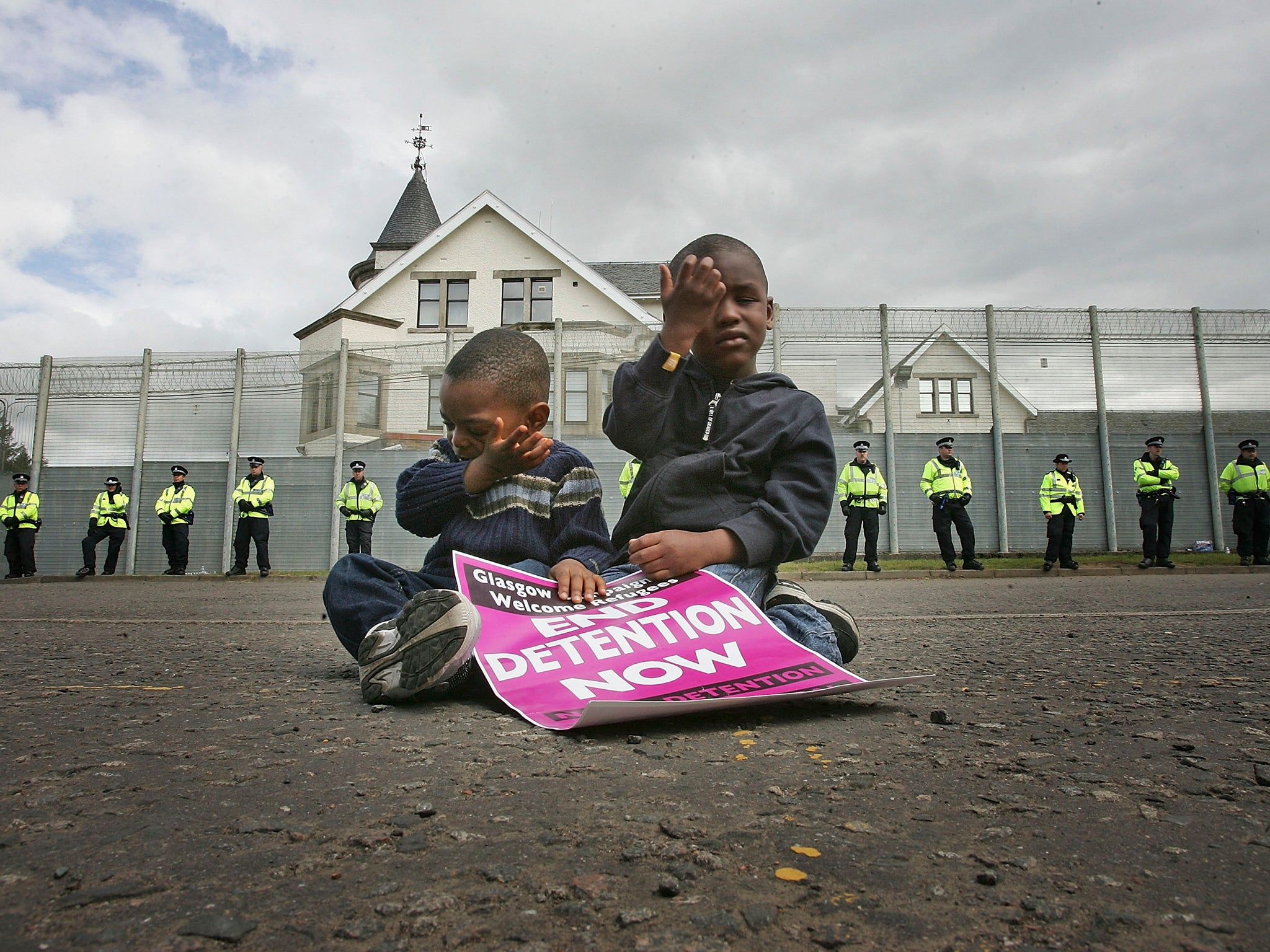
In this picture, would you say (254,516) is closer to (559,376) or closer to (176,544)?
(176,544)

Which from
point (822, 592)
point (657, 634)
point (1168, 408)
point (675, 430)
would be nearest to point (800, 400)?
point (675, 430)

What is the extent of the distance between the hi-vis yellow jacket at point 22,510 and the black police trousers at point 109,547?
713 millimetres

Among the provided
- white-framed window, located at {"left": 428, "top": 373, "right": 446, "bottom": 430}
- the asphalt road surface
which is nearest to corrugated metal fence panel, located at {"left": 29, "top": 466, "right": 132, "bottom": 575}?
white-framed window, located at {"left": 428, "top": 373, "right": 446, "bottom": 430}

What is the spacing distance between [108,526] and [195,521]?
43.5 inches

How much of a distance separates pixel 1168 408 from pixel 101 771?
14.6m

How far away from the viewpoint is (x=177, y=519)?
39.5 ft

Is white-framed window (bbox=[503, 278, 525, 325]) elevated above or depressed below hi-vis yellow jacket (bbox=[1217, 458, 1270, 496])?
above

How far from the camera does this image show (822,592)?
7207 millimetres

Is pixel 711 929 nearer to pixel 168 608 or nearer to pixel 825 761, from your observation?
pixel 825 761

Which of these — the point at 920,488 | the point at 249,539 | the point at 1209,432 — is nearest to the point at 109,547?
the point at 249,539

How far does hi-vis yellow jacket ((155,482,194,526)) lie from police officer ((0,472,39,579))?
1.85 metres

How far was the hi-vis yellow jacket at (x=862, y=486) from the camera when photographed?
1036cm

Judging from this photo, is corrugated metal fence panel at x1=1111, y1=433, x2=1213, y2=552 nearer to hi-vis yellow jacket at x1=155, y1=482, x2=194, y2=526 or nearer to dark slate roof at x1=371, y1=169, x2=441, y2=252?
hi-vis yellow jacket at x1=155, y1=482, x2=194, y2=526

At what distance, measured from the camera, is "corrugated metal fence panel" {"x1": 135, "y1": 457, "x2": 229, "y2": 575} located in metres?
12.8
